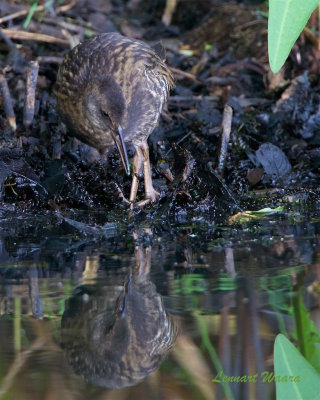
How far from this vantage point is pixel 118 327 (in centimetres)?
294

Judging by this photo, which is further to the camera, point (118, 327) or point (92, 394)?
point (118, 327)

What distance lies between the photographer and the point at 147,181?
19.1ft

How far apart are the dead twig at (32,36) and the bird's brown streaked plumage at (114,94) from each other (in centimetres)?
163

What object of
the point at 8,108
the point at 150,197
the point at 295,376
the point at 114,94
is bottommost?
the point at 295,376

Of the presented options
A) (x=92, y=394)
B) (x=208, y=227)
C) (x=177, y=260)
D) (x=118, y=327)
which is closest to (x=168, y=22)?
(x=208, y=227)

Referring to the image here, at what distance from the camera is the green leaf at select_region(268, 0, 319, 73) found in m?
2.91

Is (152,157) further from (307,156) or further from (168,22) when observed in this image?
(168,22)

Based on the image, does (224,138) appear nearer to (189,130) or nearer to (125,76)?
(189,130)

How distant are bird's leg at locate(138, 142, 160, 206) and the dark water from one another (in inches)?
29.4

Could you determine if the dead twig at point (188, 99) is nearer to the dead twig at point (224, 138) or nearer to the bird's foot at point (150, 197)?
the dead twig at point (224, 138)

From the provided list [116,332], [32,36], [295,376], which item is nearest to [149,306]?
[116,332]

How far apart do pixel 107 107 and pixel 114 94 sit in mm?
102

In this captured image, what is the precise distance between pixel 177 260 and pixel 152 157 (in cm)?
243

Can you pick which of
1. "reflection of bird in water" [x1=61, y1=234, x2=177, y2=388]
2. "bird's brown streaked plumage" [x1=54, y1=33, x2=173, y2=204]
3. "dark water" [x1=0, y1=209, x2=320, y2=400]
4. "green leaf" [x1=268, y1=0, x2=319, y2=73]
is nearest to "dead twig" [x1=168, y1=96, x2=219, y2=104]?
"bird's brown streaked plumage" [x1=54, y1=33, x2=173, y2=204]
